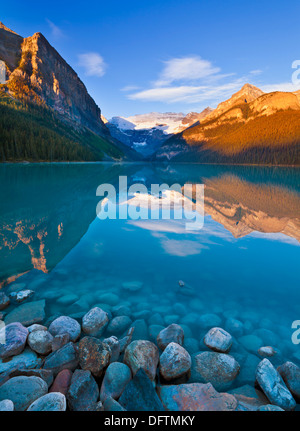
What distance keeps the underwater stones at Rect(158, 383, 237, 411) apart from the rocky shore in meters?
0.01

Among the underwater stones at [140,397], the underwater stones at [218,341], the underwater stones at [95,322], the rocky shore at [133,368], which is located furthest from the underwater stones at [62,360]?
the underwater stones at [218,341]

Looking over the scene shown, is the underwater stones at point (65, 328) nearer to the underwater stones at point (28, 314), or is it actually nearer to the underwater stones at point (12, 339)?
the underwater stones at point (12, 339)

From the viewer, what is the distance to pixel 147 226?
14.0 m

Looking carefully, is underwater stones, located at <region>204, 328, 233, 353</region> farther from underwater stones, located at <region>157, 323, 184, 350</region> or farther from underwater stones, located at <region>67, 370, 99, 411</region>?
underwater stones, located at <region>67, 370, 99, 411</region>

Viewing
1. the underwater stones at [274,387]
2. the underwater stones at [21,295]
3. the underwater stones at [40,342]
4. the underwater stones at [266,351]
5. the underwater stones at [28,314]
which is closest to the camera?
the underwater stones at [274,387]

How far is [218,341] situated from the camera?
15.7 ft

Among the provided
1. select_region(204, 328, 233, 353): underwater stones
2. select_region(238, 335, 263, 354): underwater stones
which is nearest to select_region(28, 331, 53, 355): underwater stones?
select_region(204, 328, 233, 353): underwater stones

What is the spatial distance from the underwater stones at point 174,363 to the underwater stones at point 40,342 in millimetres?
2463

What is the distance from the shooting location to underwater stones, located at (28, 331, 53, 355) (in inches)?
177

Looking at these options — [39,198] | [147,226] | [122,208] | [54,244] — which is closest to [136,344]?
[54,244]

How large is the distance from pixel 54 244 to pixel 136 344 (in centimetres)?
797

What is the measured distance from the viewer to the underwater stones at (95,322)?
203 inches
